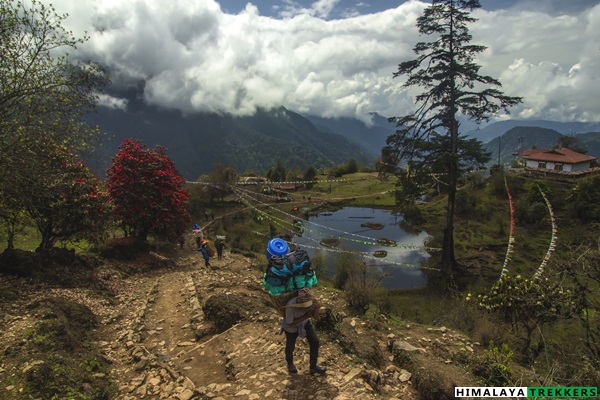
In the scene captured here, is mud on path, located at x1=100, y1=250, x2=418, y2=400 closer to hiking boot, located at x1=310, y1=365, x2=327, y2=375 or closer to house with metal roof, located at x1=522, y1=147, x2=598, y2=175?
hiking boot, located at x1=310, y1=365, x2=327, y2=375

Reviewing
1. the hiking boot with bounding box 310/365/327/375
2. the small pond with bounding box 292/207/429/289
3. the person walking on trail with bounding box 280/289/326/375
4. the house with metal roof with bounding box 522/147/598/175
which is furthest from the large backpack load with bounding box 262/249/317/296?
the house with metal roof with bounding box 522/147/598/175

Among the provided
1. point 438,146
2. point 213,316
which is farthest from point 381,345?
point 438,146

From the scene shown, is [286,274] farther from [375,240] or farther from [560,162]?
[560,162]

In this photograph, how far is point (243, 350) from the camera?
266 inches

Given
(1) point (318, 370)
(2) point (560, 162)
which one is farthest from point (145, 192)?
(2) point (560, 162)

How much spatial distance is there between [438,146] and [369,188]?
49.0 meters

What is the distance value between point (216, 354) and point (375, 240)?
33.2 metres

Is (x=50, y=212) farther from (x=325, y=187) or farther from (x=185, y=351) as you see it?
(x=325, y=187)

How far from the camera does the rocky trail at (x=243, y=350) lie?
18.0 feet

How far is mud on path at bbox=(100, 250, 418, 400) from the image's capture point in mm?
5418

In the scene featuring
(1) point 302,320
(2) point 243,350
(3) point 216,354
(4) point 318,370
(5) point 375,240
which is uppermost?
(1) point 302,320

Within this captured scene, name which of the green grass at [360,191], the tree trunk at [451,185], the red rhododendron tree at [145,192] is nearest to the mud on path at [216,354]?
the red rhododendron tree at [145,192]

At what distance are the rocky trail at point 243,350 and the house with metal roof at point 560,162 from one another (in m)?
48.7

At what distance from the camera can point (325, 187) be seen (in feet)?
240
